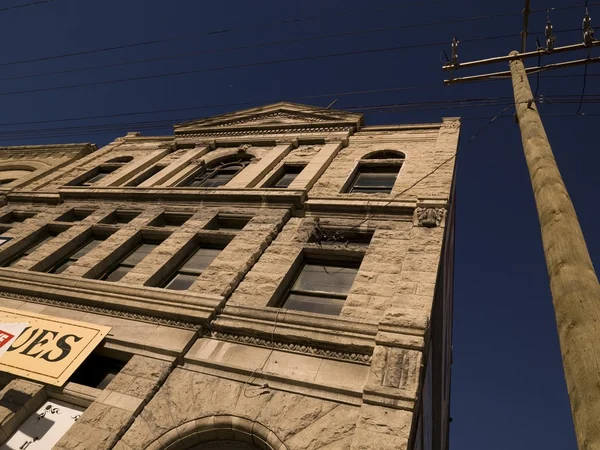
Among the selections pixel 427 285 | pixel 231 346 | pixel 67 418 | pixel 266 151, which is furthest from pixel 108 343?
pixel 266 151

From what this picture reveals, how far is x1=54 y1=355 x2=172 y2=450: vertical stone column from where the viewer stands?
677cm

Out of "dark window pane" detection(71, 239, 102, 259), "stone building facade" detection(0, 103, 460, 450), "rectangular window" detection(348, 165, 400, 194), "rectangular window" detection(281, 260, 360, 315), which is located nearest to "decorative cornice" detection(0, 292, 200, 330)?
"stone building facade" detection(0, 103, 460, 450)

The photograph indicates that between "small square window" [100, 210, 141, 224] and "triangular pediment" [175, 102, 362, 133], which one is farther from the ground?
"triangular pediment" [175, 102, 362, 133]

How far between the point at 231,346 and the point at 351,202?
552 centimetres

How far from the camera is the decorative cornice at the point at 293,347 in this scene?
7.29m

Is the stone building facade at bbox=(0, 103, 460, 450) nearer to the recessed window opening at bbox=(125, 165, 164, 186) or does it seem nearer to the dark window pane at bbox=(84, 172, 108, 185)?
the recessed window opening at bbox=(125, 165, 164, 186)

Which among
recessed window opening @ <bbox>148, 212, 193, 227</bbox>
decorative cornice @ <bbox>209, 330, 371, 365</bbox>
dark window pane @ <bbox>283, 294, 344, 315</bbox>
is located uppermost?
recessed window opening @ <bbox>148, 212, 193, 227</bbox>

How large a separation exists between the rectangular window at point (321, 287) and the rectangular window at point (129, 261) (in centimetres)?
499

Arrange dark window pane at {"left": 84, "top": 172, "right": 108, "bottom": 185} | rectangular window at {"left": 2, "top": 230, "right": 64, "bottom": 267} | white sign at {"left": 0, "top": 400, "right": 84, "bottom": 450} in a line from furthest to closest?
dark window pane at {"left": 84, "top": 172, "right": 108, "bottom": 185} → rectangular window at {"left": 2, "top": 230, "right": 64, "bottom": 267} → white sign at {"left": 0, "top": 400, "right": 84, "bottom": 450}

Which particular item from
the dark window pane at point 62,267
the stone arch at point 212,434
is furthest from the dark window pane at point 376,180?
the dark window pane at point 62,267

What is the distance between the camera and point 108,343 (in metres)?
8.72

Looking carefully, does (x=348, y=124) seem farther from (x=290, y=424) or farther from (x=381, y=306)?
(x=290, y=424)

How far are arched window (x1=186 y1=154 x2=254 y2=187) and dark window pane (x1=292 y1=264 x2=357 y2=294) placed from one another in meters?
7.27

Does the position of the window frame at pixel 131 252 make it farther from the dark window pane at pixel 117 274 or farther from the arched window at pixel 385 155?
the arched window at pixel 385 155
